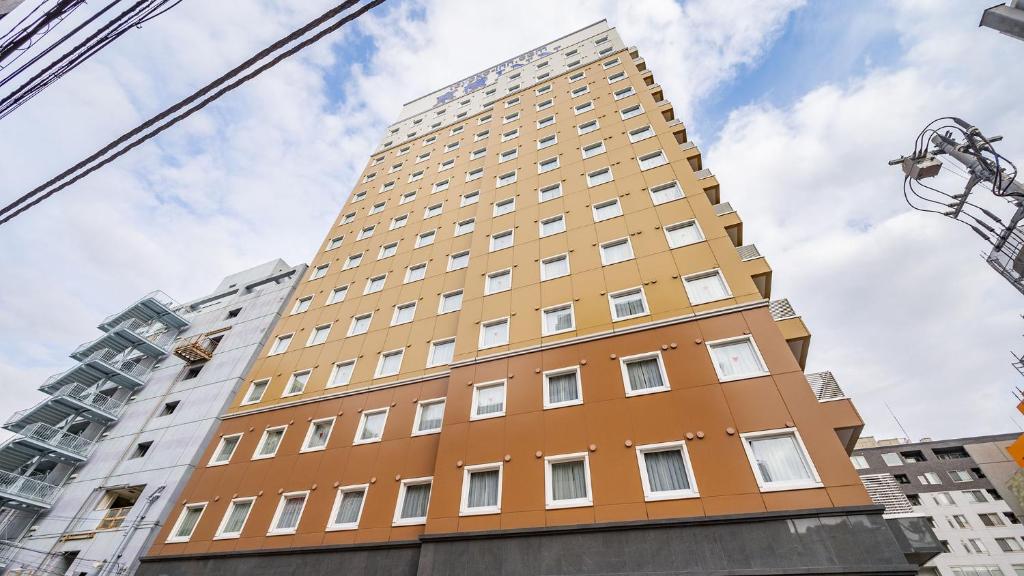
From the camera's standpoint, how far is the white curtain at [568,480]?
12117mm

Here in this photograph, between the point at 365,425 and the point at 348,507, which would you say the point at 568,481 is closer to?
the point at 348,507

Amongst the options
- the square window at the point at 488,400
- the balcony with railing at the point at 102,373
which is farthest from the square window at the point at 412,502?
the balcony with railing at the point at 102,373

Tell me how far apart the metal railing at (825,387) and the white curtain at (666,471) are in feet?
14.4

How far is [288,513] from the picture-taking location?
1642 centimetres

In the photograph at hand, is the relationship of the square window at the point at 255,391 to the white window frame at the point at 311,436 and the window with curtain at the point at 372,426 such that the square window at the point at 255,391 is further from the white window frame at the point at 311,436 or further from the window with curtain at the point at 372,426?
the window with curtain at the point at 372,426

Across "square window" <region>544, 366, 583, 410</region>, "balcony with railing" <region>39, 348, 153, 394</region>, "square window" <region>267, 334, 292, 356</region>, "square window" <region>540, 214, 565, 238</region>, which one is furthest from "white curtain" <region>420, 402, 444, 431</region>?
"balcony with railing" <region>39, 348, 153, 394</region>

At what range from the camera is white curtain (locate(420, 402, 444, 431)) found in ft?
55.7

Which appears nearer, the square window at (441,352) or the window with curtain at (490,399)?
the window with curtain at (490,399)

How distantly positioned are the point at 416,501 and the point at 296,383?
1149 centimetres

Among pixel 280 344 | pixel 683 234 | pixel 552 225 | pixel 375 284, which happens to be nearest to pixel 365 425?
pixel 375 284

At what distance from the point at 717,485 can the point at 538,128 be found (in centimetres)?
2684

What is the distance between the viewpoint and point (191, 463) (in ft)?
72.4

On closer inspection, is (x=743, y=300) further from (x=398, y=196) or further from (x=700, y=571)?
(x=398, y=196)

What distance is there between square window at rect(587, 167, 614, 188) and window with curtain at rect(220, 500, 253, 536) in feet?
73.3
